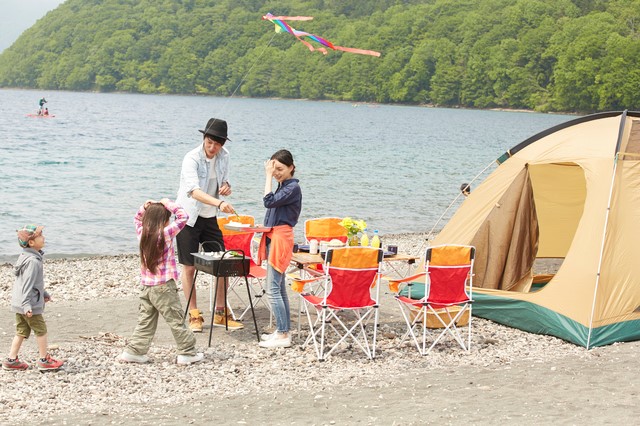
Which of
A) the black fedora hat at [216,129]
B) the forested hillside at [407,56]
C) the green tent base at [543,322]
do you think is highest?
the forested hillside at [407,56]

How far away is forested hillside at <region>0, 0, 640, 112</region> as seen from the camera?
85.2 metres

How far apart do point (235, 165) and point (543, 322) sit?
1007 inches

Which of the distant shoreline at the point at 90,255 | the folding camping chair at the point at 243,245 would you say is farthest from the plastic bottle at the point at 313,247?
the distant shoreline at the point at 90,255

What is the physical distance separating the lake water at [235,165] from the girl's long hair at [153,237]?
333 inches

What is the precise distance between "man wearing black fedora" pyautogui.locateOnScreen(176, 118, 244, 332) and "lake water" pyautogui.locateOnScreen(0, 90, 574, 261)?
24.6 feet

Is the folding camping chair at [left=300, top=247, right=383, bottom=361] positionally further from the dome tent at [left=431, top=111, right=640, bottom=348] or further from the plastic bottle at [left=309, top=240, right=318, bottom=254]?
the dome tent at [left=431, top=111, right=640, bottom=348]

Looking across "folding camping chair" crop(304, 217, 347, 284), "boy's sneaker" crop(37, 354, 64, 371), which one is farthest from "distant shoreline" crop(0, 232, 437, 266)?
"boy's sneaker" crop(37, 354, 64, 371)

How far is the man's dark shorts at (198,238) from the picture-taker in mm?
7969

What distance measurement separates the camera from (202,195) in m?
7.67

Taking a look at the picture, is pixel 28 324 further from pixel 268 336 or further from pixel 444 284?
pixel 444 284

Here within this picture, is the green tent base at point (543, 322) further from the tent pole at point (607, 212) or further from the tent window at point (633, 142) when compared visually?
the tent window at point (633, 142)

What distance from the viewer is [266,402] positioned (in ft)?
20.5

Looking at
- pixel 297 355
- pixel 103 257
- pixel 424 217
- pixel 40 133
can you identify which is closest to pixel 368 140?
pixel 40 133

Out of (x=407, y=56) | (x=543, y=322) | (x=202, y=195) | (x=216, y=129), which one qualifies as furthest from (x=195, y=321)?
(x=407, y=56)
